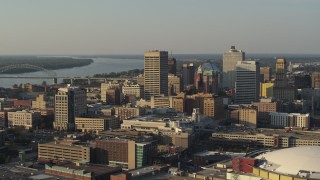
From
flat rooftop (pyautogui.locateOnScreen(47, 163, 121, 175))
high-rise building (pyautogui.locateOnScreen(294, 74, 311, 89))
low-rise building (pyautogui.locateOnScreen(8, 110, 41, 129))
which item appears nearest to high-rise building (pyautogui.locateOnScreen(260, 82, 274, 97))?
high-rise building (pyautogui.locateOnScreen(294, 74, 311, 89))

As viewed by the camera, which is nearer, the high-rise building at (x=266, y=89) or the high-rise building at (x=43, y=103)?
the high-rise building at (x=43, y=103)

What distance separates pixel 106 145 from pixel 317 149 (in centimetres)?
985

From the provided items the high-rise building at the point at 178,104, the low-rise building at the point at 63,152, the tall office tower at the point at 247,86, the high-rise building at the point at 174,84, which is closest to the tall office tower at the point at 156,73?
the high-rise building at the point at 174,84

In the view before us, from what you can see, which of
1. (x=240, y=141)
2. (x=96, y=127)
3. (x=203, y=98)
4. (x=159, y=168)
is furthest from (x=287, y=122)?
(x=159, y=168)

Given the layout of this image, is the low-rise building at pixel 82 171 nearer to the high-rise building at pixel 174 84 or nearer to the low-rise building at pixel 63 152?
the low-rise building at pixel 63 152

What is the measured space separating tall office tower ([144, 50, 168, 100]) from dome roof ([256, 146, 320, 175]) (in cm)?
2941

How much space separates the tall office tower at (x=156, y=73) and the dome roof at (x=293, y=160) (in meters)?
29.4

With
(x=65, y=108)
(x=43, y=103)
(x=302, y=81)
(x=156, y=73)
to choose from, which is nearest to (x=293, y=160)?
(x=65, y=108)

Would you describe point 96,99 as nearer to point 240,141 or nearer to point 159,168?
point 240,141

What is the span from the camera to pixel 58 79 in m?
78.1

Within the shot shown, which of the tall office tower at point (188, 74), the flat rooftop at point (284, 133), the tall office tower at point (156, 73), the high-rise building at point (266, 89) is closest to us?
the flat rooftop at point (284, 133)

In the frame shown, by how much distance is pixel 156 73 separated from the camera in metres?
48.7

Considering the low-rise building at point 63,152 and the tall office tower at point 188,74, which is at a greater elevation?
the tall office tower at point 188,74

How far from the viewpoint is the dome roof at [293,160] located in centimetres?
1783
